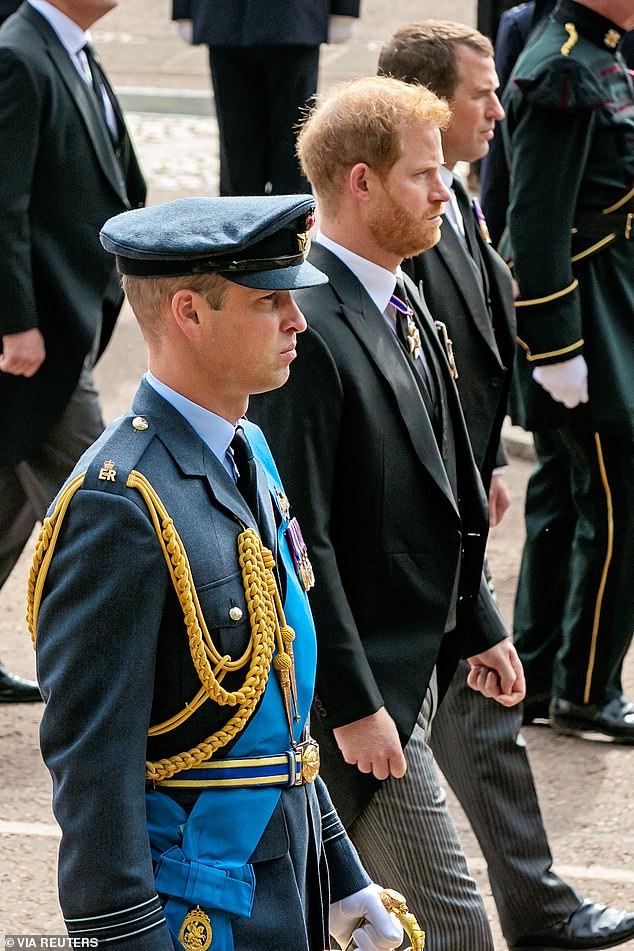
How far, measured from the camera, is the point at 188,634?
2.24m

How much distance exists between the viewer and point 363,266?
330 cm

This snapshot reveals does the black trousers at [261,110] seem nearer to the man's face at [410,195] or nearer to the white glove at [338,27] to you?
the white glove at [338,27]

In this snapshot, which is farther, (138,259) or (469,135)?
(469,135)

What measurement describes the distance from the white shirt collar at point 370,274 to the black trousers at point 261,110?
11.8 ft

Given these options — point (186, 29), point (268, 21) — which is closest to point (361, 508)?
point (268, 21)

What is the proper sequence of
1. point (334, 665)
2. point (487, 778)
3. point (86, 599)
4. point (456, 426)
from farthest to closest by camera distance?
1. point (487, 778)
2. point (456, 426)
3. point (334, 665)
4. point (86, 599)

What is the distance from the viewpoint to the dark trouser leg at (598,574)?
4.90 m

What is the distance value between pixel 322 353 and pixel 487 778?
117 cm

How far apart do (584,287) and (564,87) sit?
1.89 feet

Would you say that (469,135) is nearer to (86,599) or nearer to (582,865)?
(582,865)

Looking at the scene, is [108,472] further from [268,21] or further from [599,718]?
[268,21]

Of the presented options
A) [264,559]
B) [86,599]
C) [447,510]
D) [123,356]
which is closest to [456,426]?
[447,510]

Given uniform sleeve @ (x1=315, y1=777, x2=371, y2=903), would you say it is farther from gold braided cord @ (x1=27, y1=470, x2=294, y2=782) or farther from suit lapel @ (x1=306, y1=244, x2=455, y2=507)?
suit lapel @ (x1=306, y1=244, x2=455, y2=507)

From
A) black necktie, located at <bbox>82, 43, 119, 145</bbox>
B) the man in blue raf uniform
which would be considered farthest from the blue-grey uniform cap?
black necktie, located at <bbox>82, 43, 119, 145</bbox>
